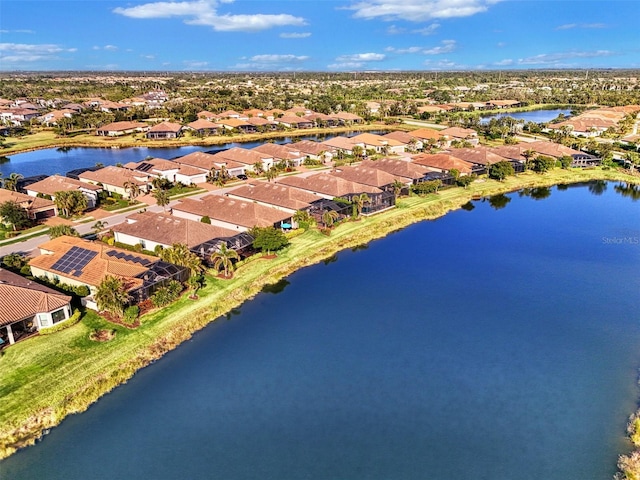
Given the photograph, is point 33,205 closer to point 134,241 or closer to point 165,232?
point 134,241

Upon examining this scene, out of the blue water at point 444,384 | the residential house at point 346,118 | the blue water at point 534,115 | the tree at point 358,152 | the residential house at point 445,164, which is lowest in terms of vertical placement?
the blue water at point 444,384

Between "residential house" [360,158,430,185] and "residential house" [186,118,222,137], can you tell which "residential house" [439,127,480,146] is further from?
"residential house" [186,118,222,137]

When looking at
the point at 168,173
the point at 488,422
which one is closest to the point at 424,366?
the point at 488,422

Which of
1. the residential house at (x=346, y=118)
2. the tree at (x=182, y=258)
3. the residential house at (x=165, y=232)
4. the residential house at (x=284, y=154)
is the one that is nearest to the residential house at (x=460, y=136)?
the residential house at (x=346, y=118)

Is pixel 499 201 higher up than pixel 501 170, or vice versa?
pixel 501 170

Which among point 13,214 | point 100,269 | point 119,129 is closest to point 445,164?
point 100,269

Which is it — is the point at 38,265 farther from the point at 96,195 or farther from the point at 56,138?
the point at 56,138

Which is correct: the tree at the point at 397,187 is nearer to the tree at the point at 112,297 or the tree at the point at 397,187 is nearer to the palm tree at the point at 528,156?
the palm tree at the point at 528,156
